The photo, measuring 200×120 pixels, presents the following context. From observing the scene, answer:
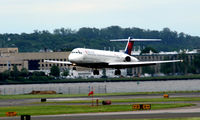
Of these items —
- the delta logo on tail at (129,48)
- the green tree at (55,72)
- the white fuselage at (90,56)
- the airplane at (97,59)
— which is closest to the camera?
the white fuselage at (90,56)

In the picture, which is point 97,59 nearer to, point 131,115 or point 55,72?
point 131,115

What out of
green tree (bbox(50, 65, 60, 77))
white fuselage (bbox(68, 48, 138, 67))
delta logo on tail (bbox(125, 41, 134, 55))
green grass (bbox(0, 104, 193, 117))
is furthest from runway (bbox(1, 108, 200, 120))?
green tree (bbox(50, 65, 60, 77))

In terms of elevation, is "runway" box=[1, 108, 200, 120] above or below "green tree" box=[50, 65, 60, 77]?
below

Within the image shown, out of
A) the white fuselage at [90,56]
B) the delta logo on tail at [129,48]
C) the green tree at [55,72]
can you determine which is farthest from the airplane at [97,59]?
the green tree at [55,72]

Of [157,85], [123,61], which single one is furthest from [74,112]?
[157,85]

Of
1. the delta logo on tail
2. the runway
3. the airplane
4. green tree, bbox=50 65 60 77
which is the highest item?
the delta logo on tail

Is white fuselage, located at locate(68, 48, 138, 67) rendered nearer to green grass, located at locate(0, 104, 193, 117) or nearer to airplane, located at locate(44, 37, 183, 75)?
airplane, located at locate(44, 37, 183, 75)

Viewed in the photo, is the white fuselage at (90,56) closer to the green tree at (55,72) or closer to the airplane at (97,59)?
the airplane at (97,59)

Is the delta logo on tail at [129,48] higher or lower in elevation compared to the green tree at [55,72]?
higher

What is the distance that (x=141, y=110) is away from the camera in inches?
3029

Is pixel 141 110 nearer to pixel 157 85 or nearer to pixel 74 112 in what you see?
pixel 74 112

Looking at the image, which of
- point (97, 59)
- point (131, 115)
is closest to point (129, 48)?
point (97, 59)

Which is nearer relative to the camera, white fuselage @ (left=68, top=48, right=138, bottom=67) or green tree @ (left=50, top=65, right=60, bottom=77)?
white fuselage @ (left=68, top=48, right=138, bottom=67)

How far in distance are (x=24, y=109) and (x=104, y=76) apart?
4371 inches
